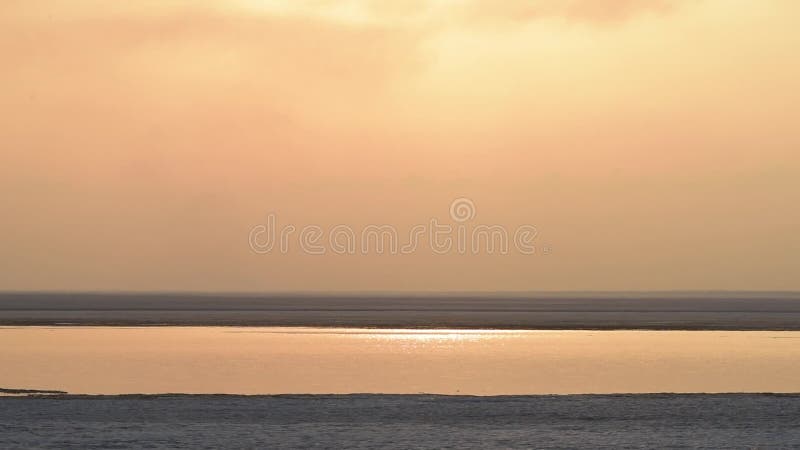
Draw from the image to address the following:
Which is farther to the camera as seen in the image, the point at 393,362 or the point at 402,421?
the point at 393,362

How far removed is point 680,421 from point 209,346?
35.4m

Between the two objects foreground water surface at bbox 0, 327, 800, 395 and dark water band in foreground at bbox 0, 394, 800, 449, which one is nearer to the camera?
dark water band in foreground at bbox 0, 394, 800, 449

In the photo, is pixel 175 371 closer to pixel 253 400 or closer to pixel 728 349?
pixel 253 400

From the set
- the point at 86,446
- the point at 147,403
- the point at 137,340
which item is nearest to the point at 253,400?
the point at 147,403

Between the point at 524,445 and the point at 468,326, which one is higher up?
the point at 468,326

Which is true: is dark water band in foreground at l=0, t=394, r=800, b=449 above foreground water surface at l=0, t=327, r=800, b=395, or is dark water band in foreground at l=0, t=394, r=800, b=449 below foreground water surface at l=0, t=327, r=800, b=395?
below

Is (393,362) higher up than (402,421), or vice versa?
(393,362)

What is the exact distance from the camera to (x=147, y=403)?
32.7 m

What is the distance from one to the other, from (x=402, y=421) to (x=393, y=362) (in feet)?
67.8

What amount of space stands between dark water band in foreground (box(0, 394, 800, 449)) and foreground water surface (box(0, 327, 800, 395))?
4.46 meters

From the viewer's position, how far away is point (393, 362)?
50.3 metres

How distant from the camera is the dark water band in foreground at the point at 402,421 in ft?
85.2

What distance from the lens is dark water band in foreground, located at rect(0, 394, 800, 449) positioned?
26.0m

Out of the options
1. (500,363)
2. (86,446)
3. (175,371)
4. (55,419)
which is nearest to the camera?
(86,446)
